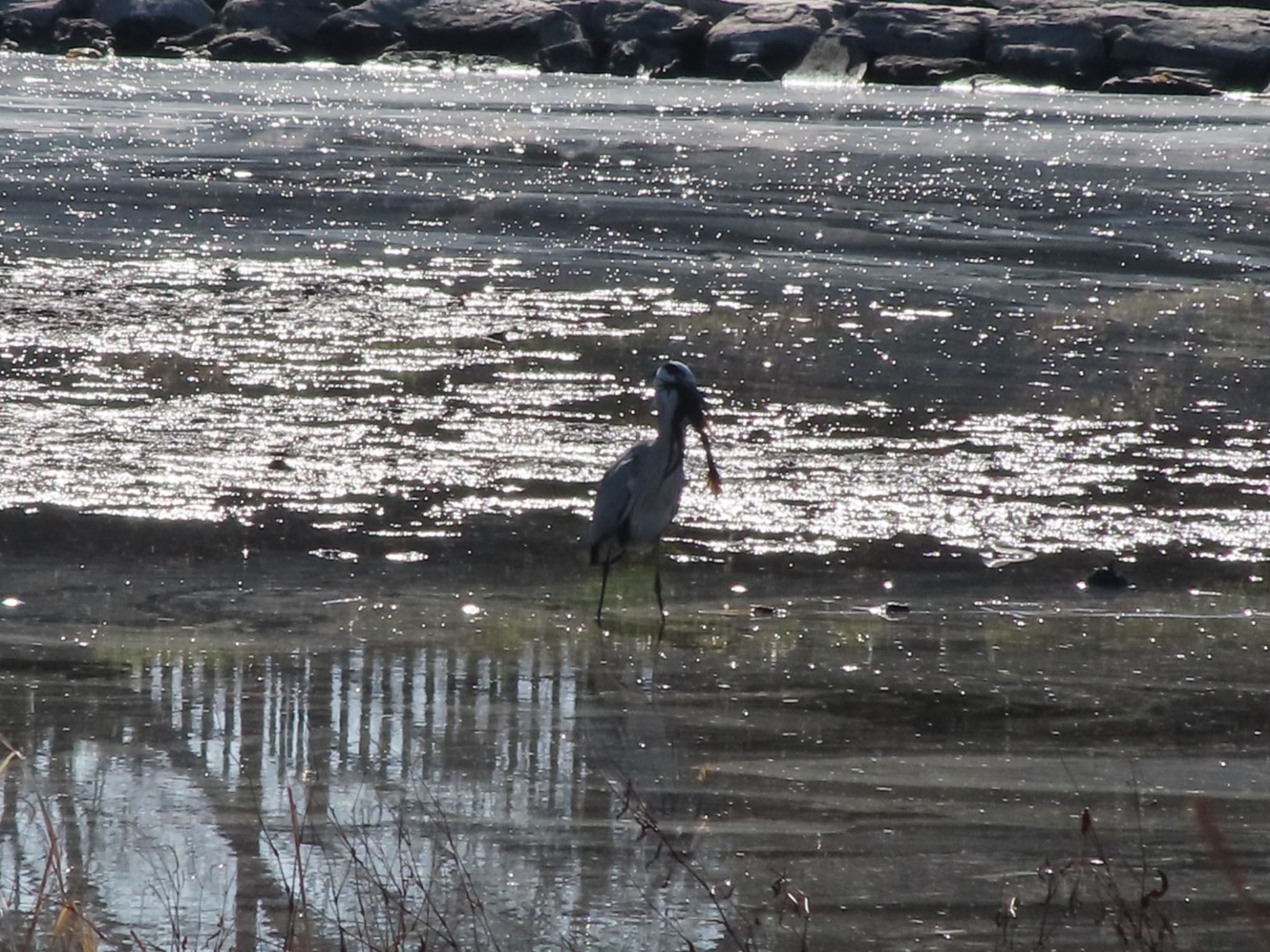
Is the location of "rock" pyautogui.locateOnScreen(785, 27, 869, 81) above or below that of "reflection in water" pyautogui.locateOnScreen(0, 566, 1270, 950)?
above

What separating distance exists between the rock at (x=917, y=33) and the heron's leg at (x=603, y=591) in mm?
41636

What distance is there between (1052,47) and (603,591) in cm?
4158

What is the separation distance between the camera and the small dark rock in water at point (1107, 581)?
6926 mm

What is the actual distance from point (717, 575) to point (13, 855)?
3438mm

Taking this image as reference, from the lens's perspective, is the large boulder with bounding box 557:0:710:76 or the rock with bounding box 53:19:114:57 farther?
the rock with bounding box 53:19:114:57

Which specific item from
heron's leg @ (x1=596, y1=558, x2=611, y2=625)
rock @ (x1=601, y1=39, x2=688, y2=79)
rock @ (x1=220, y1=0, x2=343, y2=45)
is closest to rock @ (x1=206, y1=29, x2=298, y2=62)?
rock @ (x1=220, y1=0, x2=343, y2=45)

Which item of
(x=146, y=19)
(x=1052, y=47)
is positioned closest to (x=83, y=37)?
(x=146, y=19)

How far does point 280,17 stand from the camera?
53.5 metres

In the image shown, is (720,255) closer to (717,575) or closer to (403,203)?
(403,203)

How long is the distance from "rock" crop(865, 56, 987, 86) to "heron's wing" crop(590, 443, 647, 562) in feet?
131

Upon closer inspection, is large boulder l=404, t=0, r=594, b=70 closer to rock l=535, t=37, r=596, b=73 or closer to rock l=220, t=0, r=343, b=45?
rock l=535, t=37, r=596, b=73

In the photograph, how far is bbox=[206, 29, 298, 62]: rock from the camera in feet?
168

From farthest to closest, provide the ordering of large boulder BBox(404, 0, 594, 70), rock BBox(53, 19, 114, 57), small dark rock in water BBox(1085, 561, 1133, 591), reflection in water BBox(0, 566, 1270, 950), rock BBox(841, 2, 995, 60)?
rock BBox(53, 19, 114, 57), large boulder BBox(404, 0, 594, 70), rock BBox(841, 2, 995, 60), small dark rock in water BBox(1085, 561, 1133, 591), reflection in water BBox(0, 566, 1270, 950)

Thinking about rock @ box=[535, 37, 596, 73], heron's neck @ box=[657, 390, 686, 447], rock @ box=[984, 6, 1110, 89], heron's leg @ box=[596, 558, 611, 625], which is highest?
rock @ box=[984, 6, 1110, 89]
